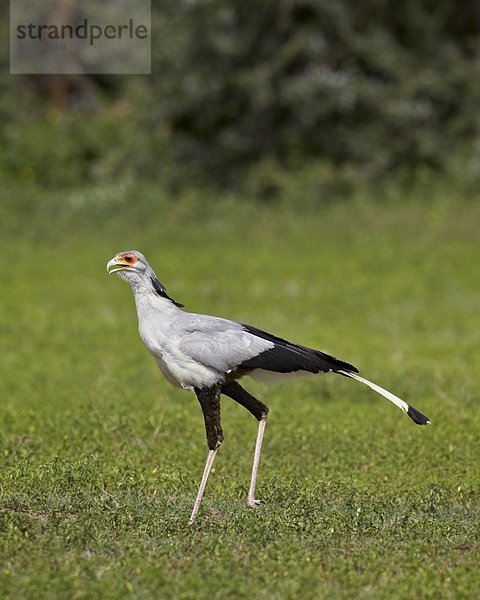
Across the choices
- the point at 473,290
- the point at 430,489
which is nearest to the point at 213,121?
the point at 473,290

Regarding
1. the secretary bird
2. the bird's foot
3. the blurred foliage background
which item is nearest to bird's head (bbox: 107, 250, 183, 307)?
the secretary bird

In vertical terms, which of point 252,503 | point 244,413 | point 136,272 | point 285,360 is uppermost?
point 136,272

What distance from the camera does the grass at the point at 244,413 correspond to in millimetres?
4922

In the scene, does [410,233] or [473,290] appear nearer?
[473,290]

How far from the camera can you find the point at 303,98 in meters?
16.0

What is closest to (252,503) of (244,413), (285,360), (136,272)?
(285,360)

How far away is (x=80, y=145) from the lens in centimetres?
1802

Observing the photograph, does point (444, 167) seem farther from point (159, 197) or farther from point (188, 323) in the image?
point (188, 323)

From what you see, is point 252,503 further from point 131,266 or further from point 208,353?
point 131,266

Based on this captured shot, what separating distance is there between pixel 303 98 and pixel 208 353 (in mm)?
10800

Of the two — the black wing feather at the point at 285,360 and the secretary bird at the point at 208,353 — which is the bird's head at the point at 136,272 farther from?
the black wing feather at the point at 285,360

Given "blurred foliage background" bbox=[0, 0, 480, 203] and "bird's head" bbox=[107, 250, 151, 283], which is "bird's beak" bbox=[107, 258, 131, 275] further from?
"blurred foliage background" bbox=[0, 0, 480, 203]

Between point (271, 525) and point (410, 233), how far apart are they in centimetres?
995

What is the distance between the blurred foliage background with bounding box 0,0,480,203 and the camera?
634 inches
